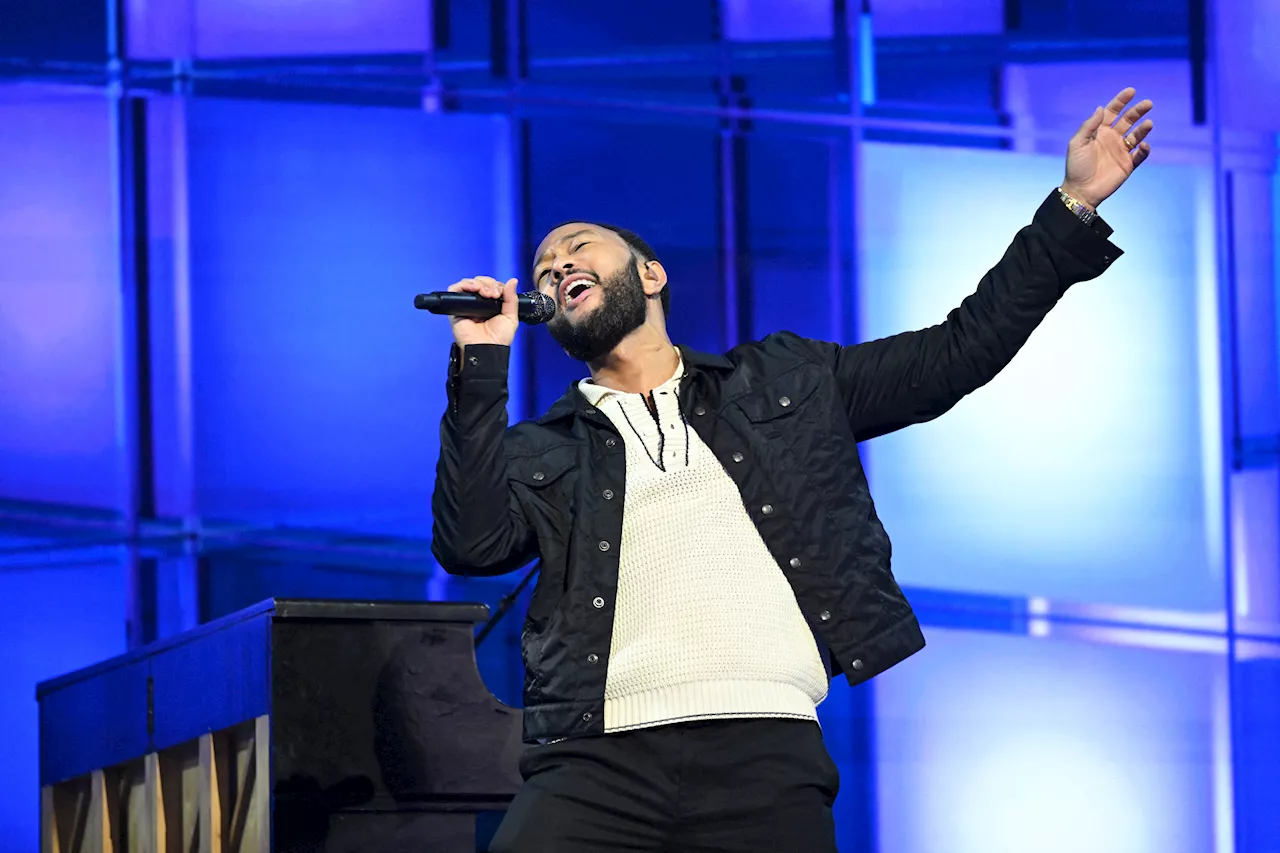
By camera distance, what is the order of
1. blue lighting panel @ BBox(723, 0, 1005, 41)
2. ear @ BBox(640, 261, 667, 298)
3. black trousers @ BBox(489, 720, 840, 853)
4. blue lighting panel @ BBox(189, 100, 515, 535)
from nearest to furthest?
black trousers @ BBox(489, 720, 840, 853) → ear @ BBox(640, 261, 667, 298) → blue lighting panel @ BBox(723, 0, 1005, 41) → blue lighting panel @ BBox(189, 100, 515, 535)

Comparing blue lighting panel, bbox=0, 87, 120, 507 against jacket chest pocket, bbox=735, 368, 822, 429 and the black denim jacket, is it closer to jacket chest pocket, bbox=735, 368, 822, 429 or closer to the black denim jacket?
the black denim jacket

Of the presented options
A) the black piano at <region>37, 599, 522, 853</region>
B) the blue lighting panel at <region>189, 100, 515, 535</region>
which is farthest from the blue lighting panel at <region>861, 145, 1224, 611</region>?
the black piano at <region>37, 599, 522, 853</region>

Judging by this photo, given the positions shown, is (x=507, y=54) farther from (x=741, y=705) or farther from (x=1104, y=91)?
(x=741, y=705)

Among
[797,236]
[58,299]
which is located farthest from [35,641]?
[797,236]

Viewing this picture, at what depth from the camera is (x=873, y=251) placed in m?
5.20

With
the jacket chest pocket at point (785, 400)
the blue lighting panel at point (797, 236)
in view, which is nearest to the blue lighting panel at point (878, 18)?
the blue lighting panel at point (797, 236)

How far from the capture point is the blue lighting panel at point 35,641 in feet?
16.1

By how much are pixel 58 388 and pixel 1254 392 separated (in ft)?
12.3

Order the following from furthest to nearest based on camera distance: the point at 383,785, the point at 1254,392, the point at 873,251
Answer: the point at 873,251 → the point at 1254,392 → the point at 383,785

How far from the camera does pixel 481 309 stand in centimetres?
204

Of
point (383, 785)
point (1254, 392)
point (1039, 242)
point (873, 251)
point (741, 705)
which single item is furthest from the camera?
point (873, 251)

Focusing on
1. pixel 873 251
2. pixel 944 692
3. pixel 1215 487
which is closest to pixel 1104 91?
pixel 873 251

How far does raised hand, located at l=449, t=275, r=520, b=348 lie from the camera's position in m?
2.04

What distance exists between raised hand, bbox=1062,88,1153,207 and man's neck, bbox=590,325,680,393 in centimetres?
60
